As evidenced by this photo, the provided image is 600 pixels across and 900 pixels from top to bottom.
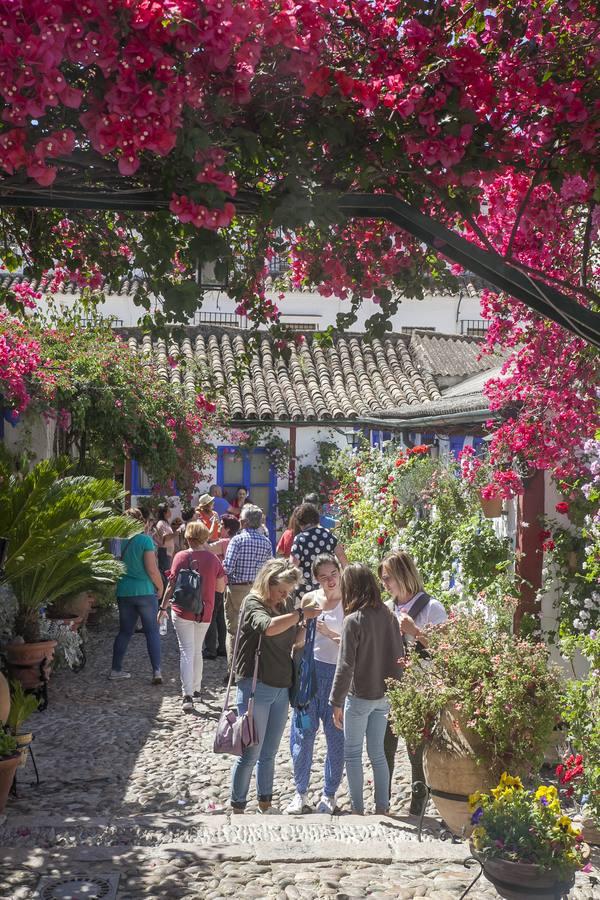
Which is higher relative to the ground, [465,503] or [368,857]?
[465,503]

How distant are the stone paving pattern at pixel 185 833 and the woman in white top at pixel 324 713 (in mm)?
270

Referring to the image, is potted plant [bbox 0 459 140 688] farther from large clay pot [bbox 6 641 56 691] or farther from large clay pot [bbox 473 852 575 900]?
large clay pot [bbox 473 852 575 900]

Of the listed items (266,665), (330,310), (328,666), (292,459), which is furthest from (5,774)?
(330,310)

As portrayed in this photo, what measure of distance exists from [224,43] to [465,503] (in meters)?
7.56

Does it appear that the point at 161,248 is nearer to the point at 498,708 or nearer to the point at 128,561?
the point at 498,708

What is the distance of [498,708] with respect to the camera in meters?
5.68

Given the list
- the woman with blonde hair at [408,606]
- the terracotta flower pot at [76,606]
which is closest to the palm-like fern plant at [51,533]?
the terracotta flower pot at [76,606]

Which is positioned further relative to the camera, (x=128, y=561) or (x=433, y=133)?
(x=128, y=561)

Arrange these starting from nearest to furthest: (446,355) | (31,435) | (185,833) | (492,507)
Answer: (185,833), (492,507), (31,435), (446,355)

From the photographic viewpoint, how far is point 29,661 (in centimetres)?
898

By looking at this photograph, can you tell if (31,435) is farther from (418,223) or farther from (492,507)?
(418,223)

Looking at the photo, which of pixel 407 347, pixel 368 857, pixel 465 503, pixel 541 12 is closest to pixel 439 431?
pixel 465 503

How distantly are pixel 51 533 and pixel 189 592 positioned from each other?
1591 mm

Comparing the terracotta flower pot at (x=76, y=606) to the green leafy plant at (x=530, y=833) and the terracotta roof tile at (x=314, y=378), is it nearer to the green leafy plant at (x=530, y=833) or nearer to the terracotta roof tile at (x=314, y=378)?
the green leafy plant at (x=530, y=833)
